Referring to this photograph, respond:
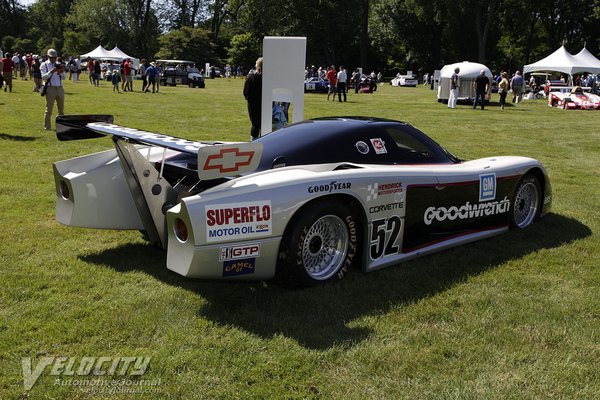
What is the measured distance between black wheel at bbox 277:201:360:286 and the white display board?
5.17 m

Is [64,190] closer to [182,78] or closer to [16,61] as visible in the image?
[16,61]

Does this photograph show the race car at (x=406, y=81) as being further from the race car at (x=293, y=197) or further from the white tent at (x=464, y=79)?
the race car at (x=293, y=197)

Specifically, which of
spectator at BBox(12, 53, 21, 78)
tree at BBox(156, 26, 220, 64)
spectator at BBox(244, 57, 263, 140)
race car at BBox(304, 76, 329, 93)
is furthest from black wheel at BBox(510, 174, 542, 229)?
tree at BBox(156, 26, 220, 64)

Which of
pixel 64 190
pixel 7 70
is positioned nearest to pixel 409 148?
pixel 64 190

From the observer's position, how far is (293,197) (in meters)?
4.18

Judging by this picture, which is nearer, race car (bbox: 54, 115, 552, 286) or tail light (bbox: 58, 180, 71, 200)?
race car (bbox: 54, 115, 552, 286)

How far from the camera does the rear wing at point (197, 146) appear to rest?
3.95 metres

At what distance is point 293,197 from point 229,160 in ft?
1.73

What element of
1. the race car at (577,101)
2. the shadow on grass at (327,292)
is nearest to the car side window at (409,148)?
Result: the shadow on grass at (327,292)

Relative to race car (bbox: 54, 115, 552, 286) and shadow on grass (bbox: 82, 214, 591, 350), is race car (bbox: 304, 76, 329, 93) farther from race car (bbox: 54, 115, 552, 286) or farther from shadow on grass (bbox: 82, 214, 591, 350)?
shadow on grass (bbox: 82, 214, 591, 350)

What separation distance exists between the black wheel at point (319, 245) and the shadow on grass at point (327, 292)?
0.12 meters

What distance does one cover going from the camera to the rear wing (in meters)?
3.95

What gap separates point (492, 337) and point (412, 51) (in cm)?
6154

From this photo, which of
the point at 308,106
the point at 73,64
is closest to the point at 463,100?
the point at 308,106
